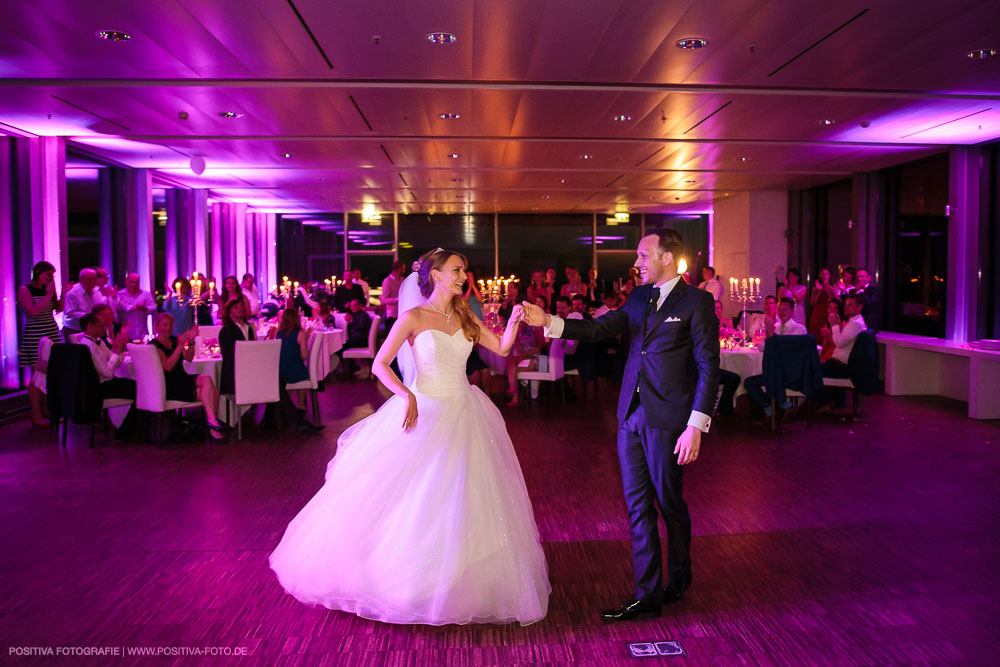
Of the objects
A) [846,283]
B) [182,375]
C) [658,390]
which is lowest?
[182,375]

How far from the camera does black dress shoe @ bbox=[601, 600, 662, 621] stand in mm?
3207

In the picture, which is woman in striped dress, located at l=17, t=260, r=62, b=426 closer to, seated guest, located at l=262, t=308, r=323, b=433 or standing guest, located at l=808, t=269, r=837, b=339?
Answer: seated guest, located at l=262, t=308, r=323, b=433

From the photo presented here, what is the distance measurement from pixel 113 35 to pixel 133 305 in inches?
212

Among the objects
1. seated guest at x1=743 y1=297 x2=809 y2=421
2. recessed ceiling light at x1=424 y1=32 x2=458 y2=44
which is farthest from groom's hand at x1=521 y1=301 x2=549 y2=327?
seated guest at x1=743 y1=297 x2=809 y2=421

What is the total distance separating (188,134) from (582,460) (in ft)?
21.1

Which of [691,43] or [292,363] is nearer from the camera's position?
[691,43]

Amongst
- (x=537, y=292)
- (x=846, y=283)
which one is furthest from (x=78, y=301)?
(x=846, y=283)

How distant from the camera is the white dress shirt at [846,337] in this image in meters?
7.71

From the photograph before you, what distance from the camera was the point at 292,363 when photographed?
7.43 m

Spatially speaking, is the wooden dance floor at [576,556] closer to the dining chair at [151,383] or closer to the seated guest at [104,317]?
the dining chair at [151,383]

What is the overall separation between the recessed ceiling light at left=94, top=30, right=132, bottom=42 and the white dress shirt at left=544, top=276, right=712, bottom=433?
423 cm

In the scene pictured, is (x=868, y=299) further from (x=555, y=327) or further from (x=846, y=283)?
(x=555, y=327)

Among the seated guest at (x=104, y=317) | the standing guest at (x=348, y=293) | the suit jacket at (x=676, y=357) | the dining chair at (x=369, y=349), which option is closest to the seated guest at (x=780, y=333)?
the suit jacket at (x=676, y=357)

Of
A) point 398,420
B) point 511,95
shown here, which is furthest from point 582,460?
point 511,95
